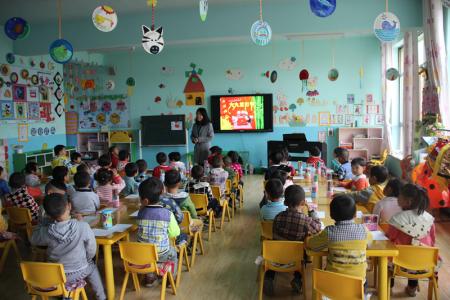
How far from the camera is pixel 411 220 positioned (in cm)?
301

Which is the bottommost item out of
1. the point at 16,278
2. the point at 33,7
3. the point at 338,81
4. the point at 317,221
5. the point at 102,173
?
the point at 16,278

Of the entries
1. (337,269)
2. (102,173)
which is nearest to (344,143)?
(102,173)

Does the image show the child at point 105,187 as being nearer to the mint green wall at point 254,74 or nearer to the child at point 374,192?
the child at point 374,192

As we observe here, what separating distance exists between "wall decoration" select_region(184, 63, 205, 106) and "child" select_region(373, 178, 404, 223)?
23.6ft

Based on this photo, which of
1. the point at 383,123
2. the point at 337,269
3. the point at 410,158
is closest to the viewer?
the point at 337,269

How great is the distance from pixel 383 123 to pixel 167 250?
7.41 metres

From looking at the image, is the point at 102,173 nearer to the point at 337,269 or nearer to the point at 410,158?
→ the point at 337,269

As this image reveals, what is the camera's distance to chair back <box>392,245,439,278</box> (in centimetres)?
276

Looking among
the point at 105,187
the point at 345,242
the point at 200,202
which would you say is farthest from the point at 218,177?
the point at 345,242

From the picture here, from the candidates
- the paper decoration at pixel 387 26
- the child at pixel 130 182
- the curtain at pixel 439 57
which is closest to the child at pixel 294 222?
the child at pixel 130 182

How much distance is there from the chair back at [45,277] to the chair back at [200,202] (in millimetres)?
2036

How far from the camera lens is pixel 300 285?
3434 millimetres

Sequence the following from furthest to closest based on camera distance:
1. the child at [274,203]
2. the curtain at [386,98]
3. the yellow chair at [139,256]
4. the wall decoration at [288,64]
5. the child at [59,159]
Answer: the wall decoration at [288,64] < the curtain at [386,98] < the child at [59,159] < the child at [274,203] < the yellow chair at [139,256]

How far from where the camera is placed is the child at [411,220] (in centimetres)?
301
